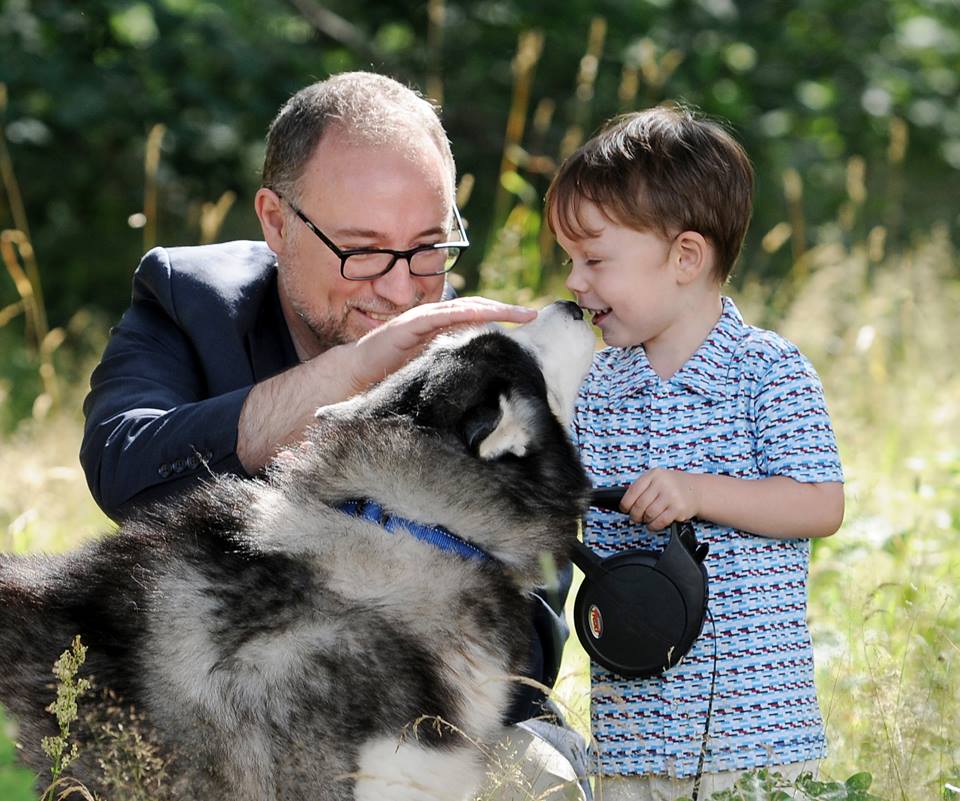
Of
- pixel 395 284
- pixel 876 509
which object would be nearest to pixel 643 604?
pixel 395 284

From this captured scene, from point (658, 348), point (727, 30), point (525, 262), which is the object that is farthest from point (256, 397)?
point (727, 30)

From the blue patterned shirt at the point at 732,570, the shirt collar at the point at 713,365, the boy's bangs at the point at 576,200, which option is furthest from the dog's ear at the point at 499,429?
the boy's bangs at the point at 576,200

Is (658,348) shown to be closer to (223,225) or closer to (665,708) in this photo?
(665,708)

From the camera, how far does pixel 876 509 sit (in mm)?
5391

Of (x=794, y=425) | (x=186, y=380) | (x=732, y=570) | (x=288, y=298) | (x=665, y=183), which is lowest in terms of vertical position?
(x=186, y=380)

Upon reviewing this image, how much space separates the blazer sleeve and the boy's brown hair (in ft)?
3.78

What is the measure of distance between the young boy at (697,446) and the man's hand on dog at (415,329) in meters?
0.22

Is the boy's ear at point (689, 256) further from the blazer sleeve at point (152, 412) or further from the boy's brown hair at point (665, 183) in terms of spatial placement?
the blazer sleeve at point (152, 412)

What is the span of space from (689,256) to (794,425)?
55 cm

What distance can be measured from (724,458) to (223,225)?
897cm

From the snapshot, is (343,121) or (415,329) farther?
(343,121)

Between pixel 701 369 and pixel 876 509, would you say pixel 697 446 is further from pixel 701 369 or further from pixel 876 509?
pixel 876 509

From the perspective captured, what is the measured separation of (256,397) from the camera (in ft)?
11.2

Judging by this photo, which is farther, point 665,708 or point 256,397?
point 256,397
